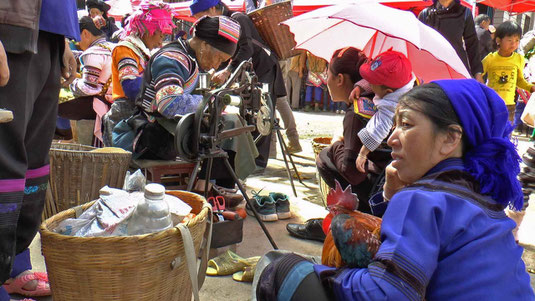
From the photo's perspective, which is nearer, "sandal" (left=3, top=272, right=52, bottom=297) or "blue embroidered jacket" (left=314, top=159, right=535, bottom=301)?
"blue embroidered jacket" (left=314, top=159, right=535, bottom=301)

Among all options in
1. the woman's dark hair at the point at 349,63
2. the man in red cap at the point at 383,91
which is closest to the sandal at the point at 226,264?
the man in red cap at the point at 383,91

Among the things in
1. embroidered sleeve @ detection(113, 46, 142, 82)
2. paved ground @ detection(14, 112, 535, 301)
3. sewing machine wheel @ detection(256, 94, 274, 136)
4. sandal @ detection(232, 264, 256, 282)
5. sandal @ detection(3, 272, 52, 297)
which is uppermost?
embroidered sleeve @ detection(113, 46, 142, 82)

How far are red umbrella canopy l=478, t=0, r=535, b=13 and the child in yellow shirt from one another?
5.94 metres

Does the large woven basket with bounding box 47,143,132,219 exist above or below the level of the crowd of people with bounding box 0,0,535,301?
below

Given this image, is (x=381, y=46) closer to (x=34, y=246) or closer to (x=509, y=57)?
(x=34, y=246)

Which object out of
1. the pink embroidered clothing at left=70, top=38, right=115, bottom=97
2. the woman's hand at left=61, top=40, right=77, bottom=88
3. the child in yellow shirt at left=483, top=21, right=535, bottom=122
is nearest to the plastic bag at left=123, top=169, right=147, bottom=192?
the woman's hand at left=61, top=40, right=77, bottom=88

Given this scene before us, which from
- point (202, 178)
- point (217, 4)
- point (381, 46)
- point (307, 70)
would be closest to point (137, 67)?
point (202, 178)

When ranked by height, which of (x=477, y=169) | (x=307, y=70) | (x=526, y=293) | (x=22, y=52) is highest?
(x=22, y=52)

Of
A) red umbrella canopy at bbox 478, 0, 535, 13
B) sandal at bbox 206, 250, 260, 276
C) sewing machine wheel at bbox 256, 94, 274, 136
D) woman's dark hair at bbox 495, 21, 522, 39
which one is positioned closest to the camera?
sandal at bbox 206, 250, 260, 276

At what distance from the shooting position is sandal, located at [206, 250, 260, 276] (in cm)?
301

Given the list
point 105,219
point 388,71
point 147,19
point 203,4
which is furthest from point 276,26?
point 105,219

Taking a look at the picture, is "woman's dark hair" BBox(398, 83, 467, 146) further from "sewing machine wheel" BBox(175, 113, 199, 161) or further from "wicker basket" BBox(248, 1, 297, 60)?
"wicker basket" BBox(248, 1, 297, 60)

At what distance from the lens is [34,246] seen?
3227mm

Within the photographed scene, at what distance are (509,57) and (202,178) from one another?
5.40 m
